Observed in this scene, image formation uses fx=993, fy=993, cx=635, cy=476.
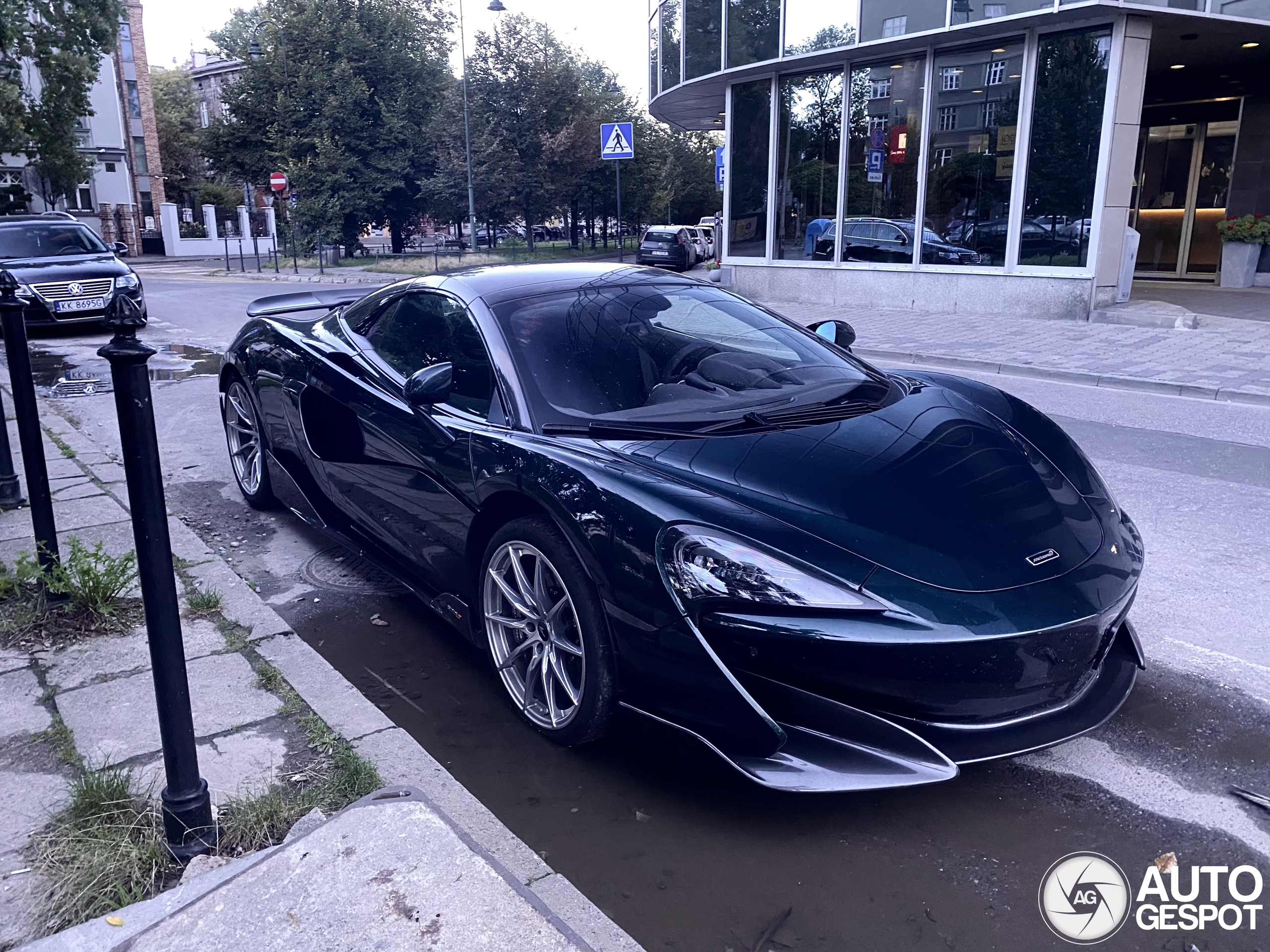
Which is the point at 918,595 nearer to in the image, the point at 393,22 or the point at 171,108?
the point at 393,22

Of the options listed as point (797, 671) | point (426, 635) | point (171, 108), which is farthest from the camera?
point (171, 108)

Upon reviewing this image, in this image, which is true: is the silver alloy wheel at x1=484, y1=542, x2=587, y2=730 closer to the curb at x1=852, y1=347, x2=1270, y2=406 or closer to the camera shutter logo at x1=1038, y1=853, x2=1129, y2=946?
the camera shutter logo at x1=1038, y1=853, x2=1129, y2=946

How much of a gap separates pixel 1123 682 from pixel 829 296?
48.1 ft

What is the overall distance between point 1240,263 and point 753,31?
9.26 meters

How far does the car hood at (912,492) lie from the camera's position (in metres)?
2.68

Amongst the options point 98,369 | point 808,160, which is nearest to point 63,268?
point 98,369

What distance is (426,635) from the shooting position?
4059 millimetres

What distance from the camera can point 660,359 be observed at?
146 inches

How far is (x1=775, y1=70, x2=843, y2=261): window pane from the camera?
1666 centimetres

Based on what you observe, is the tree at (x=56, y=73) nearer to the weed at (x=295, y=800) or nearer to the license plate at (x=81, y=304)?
the license plate at (x=81, y=304)

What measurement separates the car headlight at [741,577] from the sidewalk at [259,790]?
82 cm

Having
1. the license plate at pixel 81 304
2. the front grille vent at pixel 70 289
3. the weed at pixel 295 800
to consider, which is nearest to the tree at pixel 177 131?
the front grille vent at pixel 70 289

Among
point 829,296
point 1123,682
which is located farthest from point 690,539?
point 829,296

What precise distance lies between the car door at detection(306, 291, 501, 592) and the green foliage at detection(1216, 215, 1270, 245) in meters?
17.1
